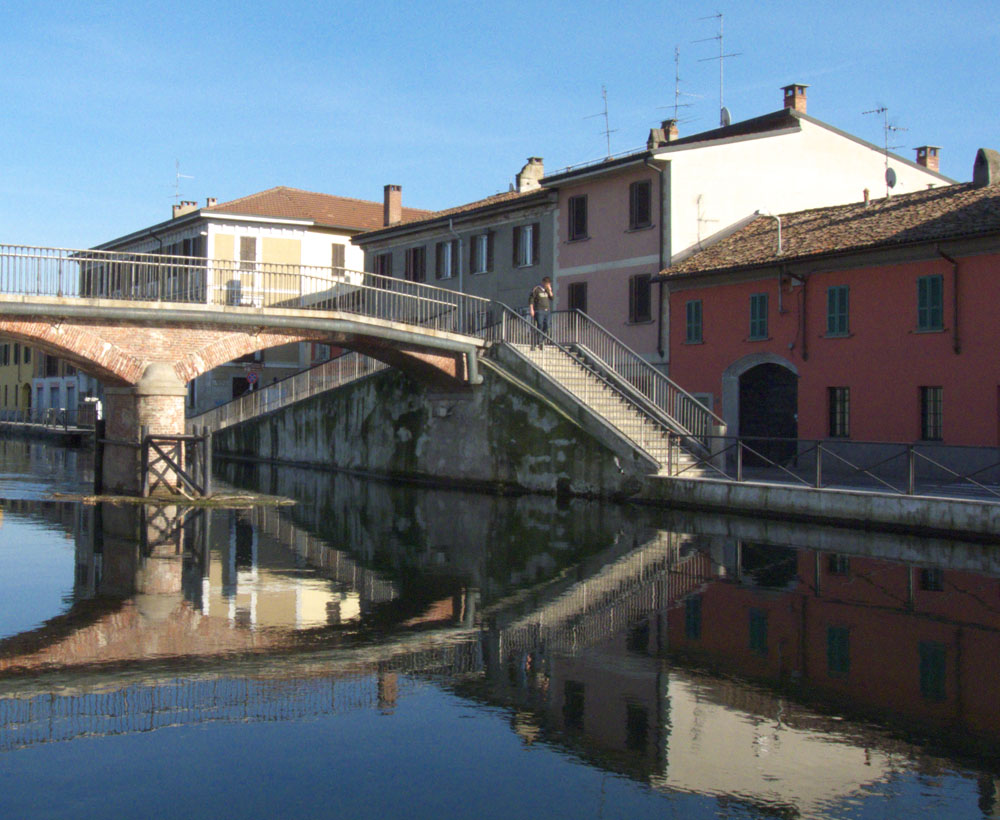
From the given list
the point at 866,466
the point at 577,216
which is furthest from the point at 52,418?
the point at 866,466

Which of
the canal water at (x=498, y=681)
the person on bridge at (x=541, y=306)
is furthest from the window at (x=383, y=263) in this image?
the canal water at (x=498, y=681)

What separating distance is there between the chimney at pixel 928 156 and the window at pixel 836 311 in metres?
13.3

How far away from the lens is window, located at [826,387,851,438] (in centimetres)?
2603

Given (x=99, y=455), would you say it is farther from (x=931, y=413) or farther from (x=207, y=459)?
(x=931, y=413)

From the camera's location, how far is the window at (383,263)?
43312mm

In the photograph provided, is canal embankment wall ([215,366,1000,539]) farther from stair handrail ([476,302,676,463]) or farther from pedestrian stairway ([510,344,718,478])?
stair handrail ([476,302,676,463])

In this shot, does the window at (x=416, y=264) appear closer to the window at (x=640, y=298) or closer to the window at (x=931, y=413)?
the window at (x=640, y=298)

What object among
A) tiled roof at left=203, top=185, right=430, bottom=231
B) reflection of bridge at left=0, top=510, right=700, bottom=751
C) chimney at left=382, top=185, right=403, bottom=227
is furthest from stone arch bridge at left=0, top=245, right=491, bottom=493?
tiled roof at left=203, top=185, right=430, bottom=231

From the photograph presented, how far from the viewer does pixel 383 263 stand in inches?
1725

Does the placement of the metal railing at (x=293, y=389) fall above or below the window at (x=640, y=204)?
below

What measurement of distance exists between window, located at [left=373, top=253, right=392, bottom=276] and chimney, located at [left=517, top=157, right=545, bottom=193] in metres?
5.51

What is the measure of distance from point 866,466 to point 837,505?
5.99 meters

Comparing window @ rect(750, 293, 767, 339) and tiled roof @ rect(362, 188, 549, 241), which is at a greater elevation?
tiled roof @ rect(362, 188, 549, 241)

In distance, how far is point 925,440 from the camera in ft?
78.3
